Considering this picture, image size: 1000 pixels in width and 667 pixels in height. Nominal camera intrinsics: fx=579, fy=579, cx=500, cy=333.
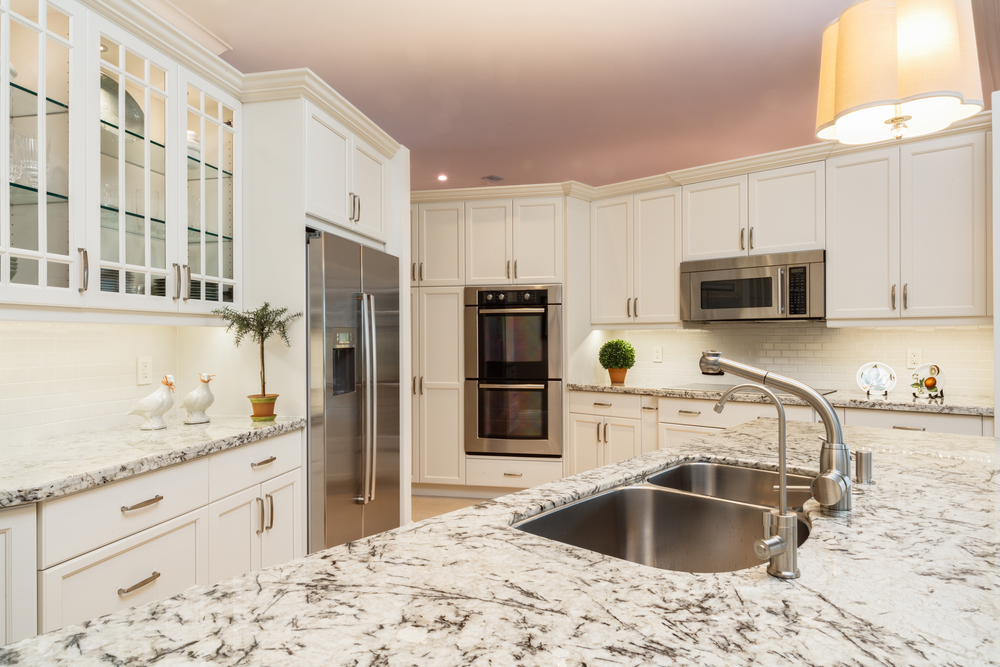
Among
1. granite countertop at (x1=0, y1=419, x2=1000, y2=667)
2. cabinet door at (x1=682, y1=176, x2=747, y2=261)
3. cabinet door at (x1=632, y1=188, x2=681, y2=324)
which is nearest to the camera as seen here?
granite countertop at (x1=0, y1=419, x2=1000, y2=667)

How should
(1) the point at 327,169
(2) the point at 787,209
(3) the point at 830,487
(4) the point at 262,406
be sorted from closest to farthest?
(3) the point at 830,487 < (4) the point at 262,406 < (1) the point at 327,169 < (2) the point at 787,209

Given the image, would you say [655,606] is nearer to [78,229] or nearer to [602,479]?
[602,479]

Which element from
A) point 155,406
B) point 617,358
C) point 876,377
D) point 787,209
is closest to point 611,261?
point 617,358

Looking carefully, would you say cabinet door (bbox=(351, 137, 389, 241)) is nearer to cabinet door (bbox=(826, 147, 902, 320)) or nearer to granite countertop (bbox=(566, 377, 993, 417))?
granite countertop (bbox=(566, 377, 993, 417))

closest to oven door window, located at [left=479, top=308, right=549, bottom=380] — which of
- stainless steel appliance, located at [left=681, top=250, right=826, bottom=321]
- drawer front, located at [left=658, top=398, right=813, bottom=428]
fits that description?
drawer front, located at [left=658, top=398, right=813, bottom=428]

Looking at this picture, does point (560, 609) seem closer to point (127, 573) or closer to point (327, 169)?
point (127, 573)

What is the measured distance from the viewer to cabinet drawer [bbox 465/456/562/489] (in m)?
4.18

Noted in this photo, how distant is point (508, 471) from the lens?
422 cm

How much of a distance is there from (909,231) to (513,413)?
104 inches

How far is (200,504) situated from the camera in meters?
1.90

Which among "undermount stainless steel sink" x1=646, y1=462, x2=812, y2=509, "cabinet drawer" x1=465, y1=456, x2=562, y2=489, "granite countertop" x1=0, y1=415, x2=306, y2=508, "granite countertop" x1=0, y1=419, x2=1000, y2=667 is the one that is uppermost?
"granite countertop" x1=0, y1=419, x2=1000, y2=667

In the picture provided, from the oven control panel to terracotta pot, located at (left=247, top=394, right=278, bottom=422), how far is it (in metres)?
2.15

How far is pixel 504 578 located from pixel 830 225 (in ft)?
11.0

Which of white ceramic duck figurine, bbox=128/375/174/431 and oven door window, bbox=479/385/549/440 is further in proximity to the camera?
oven door window, bbox=479/385/549/440
